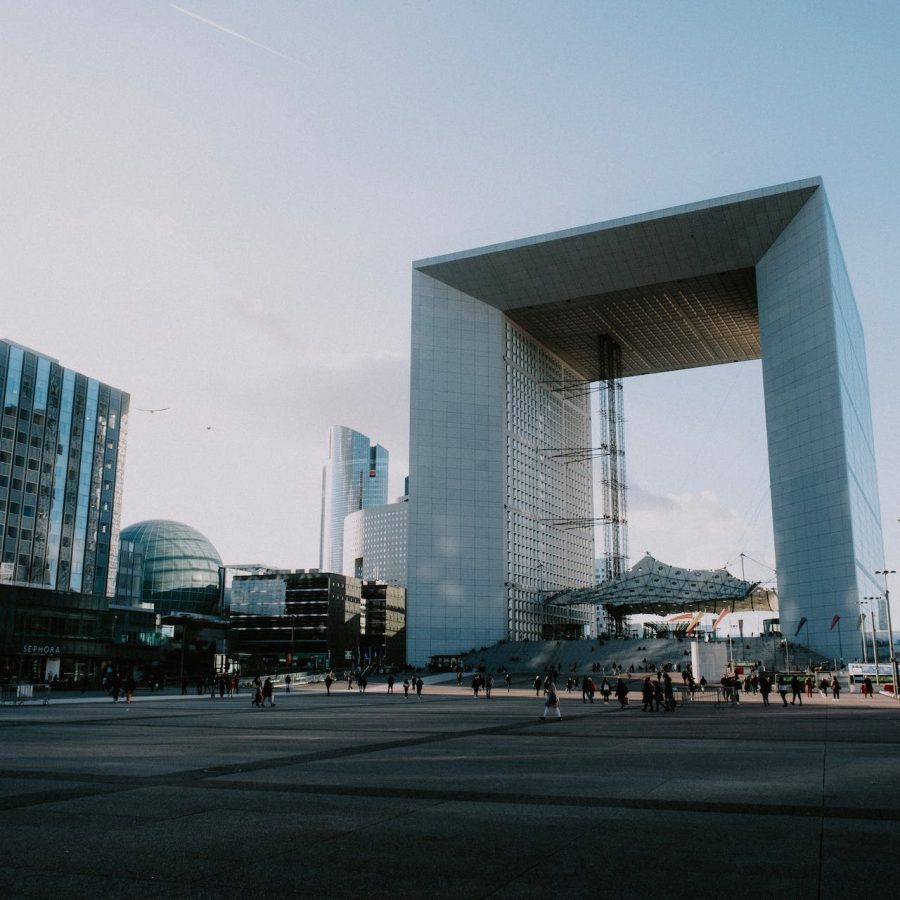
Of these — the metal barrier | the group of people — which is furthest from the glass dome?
the group of people

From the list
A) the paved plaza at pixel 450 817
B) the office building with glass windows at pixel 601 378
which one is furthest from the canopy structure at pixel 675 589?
the paved plaza at pixel 450 817

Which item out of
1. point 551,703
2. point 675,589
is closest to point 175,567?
point 675,589

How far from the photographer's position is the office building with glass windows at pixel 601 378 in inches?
3846

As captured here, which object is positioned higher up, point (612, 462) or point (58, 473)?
point (612, 462)

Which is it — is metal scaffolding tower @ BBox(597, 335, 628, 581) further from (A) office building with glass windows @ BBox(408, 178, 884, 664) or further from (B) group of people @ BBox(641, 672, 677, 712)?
(B) group of people @ BBox(641, 672, 677, 712)

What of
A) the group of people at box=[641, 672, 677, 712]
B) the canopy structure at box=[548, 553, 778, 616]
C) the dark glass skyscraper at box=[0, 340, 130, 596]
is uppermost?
the dark glass skyscraper at box=[0, 340, 130, 596]

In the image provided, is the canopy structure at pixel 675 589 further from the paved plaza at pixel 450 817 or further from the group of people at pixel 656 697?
the paved plaza at pixel 450 817

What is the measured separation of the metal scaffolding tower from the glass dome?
235 feet

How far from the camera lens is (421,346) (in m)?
122

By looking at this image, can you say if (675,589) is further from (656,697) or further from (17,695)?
(17,695)

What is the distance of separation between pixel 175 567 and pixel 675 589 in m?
86.7

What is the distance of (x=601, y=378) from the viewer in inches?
5344

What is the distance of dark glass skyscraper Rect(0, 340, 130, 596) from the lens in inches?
3703

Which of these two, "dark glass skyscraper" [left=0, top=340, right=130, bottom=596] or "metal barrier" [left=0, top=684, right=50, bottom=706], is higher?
"dark glass skyscraper" [left=0, top=340, right=130, bottom=596]
